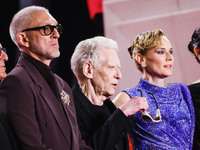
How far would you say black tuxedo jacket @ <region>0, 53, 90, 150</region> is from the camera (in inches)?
57.3

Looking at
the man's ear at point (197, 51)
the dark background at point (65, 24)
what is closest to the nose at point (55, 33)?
the man's ear at point (197, 51)

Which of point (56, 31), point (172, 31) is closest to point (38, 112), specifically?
point (56, 31)

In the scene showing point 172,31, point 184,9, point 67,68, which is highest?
point 184,9

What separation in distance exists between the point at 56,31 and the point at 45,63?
194mm

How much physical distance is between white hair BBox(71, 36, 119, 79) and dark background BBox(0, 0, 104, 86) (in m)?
1.50

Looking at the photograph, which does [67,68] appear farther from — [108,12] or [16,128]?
[16,128]

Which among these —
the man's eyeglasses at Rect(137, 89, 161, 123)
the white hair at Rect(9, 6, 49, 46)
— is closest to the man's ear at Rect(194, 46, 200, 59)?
the man's eyeglasses at Rect(137, 89, 161, 123)

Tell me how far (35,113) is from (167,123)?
1009 mm

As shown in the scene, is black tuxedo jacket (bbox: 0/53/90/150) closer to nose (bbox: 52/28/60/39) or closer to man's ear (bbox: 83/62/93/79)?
nose (bbox: 52/28/60/39)

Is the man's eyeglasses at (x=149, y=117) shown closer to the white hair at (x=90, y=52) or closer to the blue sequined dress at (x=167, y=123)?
the blue sequined dress at (x=167, y=123)

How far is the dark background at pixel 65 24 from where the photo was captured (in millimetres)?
3504

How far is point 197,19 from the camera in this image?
3230 mm

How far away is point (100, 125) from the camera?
2.03 meters

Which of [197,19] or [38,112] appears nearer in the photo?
[38,112]
